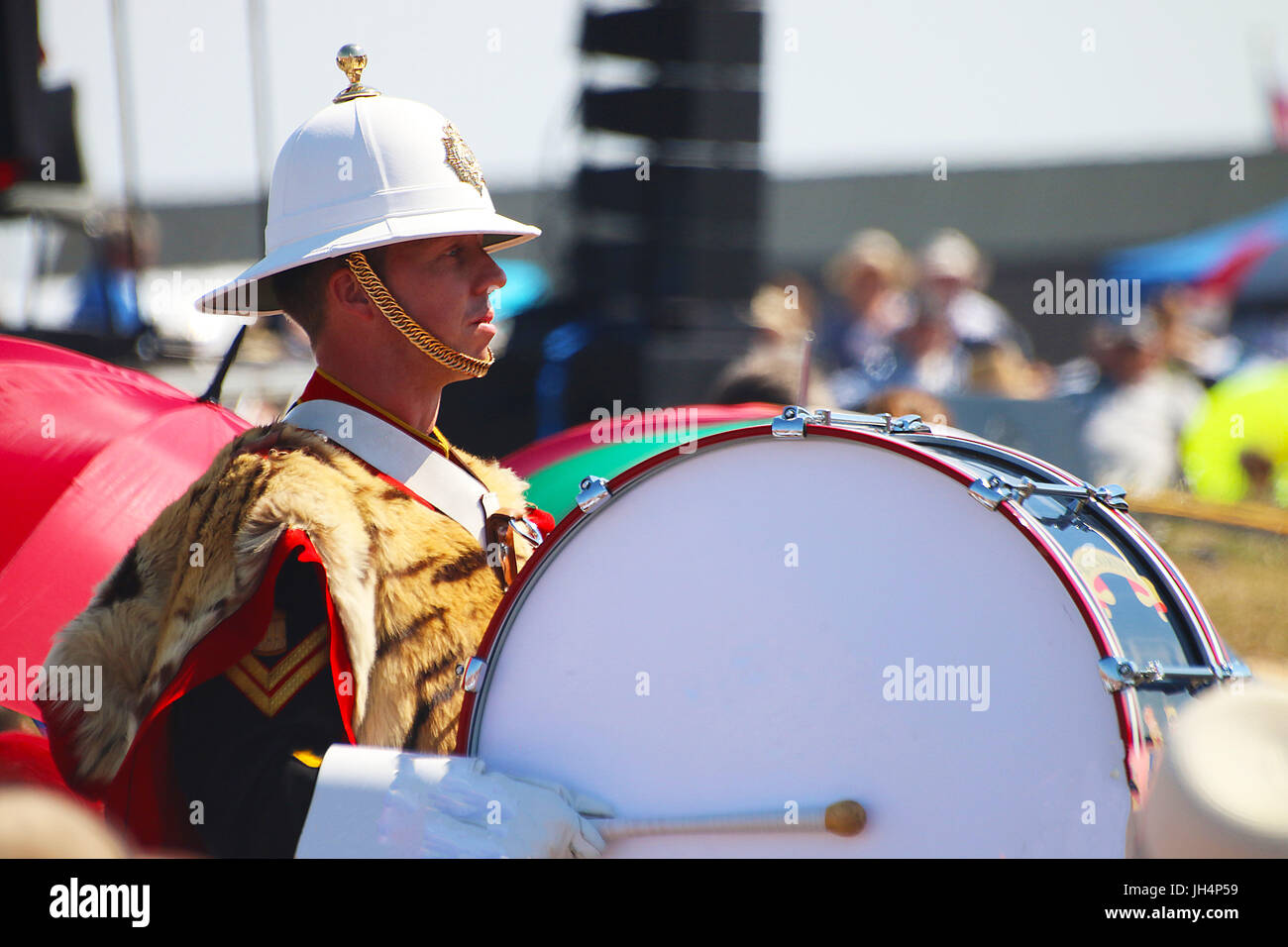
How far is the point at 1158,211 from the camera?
1792 cm

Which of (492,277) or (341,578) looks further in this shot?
(492,277)

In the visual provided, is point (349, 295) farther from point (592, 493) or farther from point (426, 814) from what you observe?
point (426, 814)

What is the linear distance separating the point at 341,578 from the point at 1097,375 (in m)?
5.37

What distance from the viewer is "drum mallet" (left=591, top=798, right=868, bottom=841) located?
1.63 m

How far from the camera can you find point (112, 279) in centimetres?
528

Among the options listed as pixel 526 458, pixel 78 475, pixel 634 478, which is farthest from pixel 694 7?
pixel 634 478

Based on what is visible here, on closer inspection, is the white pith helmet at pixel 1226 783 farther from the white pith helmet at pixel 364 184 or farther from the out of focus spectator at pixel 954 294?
the out of focus spectator at pixel 954 294

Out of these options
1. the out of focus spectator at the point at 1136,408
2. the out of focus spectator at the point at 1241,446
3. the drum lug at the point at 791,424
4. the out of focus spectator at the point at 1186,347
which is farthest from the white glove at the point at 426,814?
the out of focus spectator at the point at 1186,347

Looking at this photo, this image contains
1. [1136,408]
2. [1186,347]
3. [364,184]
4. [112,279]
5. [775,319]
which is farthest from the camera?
[1186,347]

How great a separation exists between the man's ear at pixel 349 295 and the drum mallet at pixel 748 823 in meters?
0.95

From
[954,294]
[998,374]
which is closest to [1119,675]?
[998,374]

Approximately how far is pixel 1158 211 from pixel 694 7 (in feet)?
43.0

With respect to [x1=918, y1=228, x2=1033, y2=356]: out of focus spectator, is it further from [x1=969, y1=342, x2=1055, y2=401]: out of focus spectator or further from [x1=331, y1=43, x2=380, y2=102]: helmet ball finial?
[x1=331, y1=43, x2=380, y2=102]: helmet ball finial
